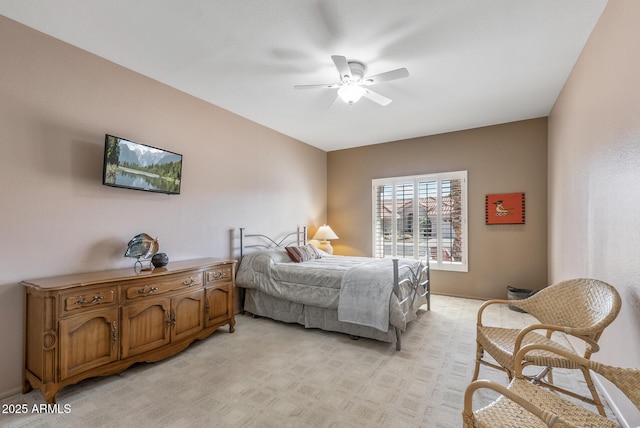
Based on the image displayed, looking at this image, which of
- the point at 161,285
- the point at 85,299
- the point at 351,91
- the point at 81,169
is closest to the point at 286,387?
the point at 161,285

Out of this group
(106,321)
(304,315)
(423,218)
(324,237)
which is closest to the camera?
(106,321)

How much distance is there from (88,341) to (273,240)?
287 cm

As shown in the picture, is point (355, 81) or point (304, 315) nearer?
point (355, 81)

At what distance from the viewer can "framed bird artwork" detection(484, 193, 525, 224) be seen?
4.54 m

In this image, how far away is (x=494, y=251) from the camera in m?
4.72

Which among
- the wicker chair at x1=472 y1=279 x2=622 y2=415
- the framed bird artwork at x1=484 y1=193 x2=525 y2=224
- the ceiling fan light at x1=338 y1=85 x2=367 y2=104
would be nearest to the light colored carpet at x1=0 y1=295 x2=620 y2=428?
the wicker chair at x1=472 y1=279 x2=622 y2=415

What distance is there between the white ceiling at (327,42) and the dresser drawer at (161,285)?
213 cm

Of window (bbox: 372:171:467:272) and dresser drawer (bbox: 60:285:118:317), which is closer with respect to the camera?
dresser drawer (bbox: 60:285:118:317)

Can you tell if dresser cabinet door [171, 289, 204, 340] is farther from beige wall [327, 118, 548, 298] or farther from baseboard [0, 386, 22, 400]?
beige wall [327, 118, 548, 298]

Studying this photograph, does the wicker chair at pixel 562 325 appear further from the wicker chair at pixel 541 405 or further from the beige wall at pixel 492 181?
the beige wall at pixel 492 181

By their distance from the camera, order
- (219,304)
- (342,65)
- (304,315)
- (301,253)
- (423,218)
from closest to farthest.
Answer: (342,65), (219,304), (304,315), (301,253), (423,218)

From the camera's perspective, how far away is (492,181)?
4.76 m

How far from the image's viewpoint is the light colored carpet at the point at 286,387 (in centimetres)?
196

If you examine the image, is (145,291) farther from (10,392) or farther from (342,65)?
(342,65)
